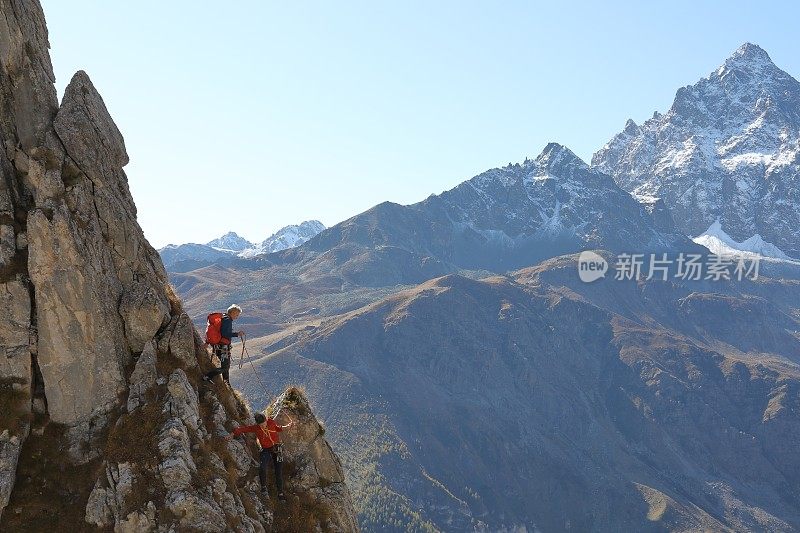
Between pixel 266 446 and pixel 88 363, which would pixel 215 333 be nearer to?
pixel 88 363

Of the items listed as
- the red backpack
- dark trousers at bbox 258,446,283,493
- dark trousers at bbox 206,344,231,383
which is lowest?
dark trousers at bbox 258,446,283,493

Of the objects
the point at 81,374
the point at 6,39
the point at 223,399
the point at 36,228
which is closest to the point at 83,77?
the point at 6,39

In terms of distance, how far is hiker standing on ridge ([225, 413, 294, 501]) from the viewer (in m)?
25.3

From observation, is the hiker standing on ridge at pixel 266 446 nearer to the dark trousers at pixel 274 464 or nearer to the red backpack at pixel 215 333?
the dark trousers at pixel 274 464

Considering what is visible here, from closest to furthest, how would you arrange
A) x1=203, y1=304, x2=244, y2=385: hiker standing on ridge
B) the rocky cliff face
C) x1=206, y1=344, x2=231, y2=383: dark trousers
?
the rocky cliff face
x1=206, y1=344, x2=231, y2=383: dark trousers
x1=203, y1=304, x2=244, y2=385: hiker standing on ridge

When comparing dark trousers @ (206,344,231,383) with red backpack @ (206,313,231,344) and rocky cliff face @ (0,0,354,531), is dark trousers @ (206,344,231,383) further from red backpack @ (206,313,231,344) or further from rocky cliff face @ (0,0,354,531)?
rocky cliff face @ (0,0,354,531)

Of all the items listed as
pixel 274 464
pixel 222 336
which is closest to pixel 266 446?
pixel 274 464

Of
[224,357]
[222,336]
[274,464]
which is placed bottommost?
[274,464]

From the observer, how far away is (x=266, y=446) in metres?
25.3

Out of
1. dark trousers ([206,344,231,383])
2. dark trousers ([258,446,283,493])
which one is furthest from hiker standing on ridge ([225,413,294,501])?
dark trousers ([206,344,231,383])

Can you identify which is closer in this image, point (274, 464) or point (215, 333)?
point (274, 464)

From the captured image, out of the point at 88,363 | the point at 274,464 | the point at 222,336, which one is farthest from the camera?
the point at 222,336

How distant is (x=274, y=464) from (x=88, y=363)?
26.3 ft

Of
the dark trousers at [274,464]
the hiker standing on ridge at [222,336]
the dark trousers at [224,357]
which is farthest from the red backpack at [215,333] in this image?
the dark trousers at [274,464]
